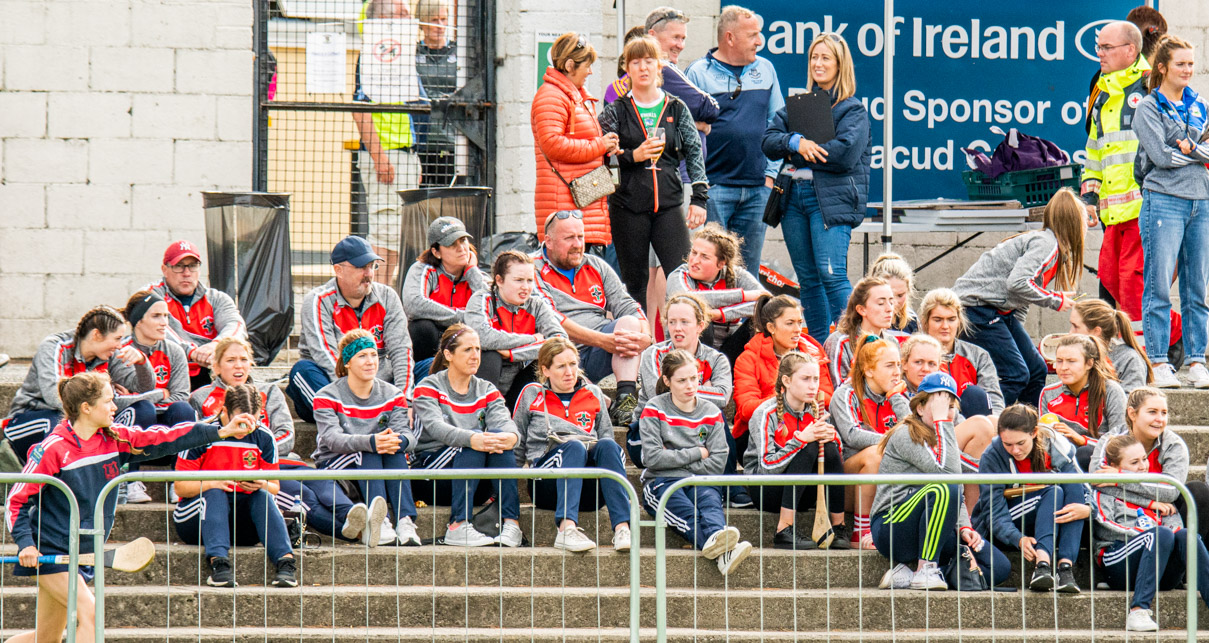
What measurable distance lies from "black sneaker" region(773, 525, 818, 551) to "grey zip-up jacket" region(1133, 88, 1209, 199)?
308 centimetres

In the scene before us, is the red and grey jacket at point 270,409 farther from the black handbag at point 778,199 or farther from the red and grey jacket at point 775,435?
the black handbag at point 778,199

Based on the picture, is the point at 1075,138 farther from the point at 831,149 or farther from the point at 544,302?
the point at 544,302

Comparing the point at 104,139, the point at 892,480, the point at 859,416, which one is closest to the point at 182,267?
the point at 104,139

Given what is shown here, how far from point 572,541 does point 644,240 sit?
249 cm

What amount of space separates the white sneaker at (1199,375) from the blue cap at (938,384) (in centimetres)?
222

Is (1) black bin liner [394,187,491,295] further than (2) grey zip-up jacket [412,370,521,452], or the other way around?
(1) black bin liner [394,187,491,295]

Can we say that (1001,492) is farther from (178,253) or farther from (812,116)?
(178,253)

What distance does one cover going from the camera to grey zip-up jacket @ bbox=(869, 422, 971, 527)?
649 centimetres

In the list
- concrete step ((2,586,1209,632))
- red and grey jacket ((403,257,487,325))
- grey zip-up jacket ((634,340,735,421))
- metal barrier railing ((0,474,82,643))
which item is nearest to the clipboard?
grey zip-up jacket ((634,340,735,421))

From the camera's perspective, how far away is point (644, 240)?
8.50 meters

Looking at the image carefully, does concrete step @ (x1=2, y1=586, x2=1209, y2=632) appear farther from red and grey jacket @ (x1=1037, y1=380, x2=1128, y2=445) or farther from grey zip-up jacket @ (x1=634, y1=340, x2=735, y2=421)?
grey zip-up jacket @ (x1=634, y1=340, x2=735, y2=421)

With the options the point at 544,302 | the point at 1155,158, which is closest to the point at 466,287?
the point at 544,302

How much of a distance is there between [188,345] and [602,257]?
245 centimetres

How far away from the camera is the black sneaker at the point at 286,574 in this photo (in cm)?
618
